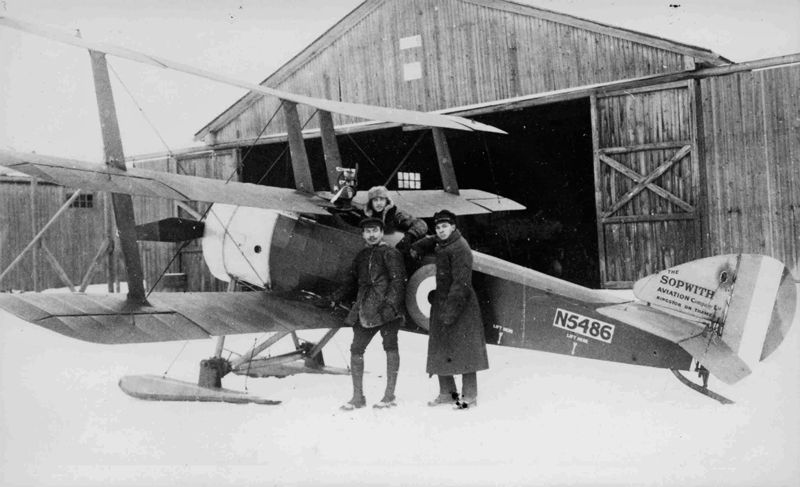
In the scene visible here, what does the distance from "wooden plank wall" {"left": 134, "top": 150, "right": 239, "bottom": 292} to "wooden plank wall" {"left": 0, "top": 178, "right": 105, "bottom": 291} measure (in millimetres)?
1585

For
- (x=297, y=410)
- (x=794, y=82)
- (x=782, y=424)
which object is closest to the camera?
(x=782, y=424)

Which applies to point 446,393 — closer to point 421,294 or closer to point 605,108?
point 421,294

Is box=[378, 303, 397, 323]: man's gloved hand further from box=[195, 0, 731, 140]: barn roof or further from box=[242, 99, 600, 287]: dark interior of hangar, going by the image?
box=[242, 99, 600, 287]: dark interior of hangar

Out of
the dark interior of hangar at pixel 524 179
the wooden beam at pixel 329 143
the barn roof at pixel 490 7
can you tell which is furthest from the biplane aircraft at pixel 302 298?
the dark interior of hangar at pixel 524 179

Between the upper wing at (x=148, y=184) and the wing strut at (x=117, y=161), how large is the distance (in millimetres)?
162

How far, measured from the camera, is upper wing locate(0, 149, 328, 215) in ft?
15.4

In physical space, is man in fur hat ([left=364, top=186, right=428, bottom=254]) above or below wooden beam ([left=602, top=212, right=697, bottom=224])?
above

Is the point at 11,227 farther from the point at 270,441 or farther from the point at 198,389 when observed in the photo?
the point at 270,441

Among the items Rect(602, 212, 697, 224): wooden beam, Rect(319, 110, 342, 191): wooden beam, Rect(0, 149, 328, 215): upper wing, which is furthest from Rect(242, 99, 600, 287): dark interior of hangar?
Rect(0, 149, 328, 215): upper wing

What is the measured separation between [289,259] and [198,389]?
5.03ft

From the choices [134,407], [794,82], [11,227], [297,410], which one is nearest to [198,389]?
[134,407]

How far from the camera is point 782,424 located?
174 inches

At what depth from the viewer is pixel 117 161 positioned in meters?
5.31

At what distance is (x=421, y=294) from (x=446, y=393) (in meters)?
0.92
